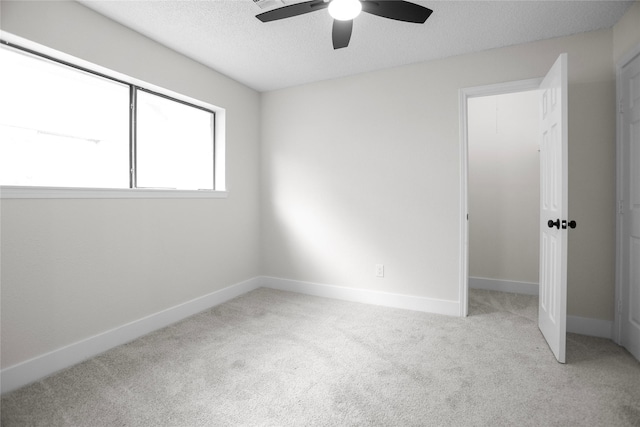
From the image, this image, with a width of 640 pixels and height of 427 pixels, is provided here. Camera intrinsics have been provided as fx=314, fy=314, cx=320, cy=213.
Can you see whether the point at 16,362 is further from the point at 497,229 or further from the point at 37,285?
the point at 497,229

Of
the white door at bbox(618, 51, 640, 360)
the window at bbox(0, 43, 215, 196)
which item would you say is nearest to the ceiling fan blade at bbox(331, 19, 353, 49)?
the window at bbox(0, 43, 215, 196)

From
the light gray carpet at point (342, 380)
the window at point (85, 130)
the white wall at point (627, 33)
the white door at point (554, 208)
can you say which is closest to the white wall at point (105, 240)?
the window at point (85, 130)

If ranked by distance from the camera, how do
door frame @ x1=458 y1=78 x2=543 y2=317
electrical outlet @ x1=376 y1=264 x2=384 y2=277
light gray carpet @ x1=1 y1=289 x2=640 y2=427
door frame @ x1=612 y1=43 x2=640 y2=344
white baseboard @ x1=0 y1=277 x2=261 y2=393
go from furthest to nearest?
1. electrical outlet @ x1=376 y1=264 x2=384 y2=277
2. door frame @ x1=458 y1=78 x2=543 y2=317
3. door frame @ x1=612 y1=43 x2=640 y2=344
4. white baseboard @ x1=0 y1=277 x2=261 y2=393
5. light gray carpet @ x1=1 y1=289 x2=640 y2=427

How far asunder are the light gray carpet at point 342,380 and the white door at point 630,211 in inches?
7.4

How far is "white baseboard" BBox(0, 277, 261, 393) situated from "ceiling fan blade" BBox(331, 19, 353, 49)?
2542 millimetres

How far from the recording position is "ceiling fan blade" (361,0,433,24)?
1689mm

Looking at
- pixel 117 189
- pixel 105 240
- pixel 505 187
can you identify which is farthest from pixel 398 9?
pixel 505 187

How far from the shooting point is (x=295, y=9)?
70.1 inches

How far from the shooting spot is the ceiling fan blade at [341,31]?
188 cm

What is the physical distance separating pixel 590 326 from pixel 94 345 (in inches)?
147

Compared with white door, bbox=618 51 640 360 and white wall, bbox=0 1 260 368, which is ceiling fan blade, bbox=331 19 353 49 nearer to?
white wall, bbox=0 1 260 368

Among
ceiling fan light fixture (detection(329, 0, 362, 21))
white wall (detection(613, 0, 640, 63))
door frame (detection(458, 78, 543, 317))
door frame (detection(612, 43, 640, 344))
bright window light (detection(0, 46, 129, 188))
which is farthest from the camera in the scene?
door frame (detection(458, 78, 543, 317))

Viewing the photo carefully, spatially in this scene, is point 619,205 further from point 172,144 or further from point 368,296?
point 172,144

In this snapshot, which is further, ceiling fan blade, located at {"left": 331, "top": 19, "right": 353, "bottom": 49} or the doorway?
the doorway
